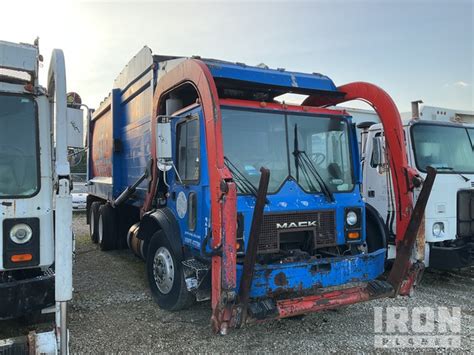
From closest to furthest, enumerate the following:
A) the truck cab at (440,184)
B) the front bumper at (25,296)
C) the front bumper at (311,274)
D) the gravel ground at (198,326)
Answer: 1. the front bumper at (25,296)
2. the front bumper at (311,274)
3. the gravel ground at (198,326)
4. the truck cab at (440,184)

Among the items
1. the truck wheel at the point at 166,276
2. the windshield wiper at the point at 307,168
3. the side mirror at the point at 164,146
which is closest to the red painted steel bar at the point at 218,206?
the side mirror at the point at 164,146

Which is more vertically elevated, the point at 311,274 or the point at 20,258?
the point at 20,258

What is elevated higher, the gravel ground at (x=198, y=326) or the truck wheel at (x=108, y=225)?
the truck wheel at (x=108, y=225)

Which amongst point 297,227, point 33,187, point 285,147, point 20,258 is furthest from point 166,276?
point 285,147

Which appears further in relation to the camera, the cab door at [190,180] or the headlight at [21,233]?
the cab door at [190,180]

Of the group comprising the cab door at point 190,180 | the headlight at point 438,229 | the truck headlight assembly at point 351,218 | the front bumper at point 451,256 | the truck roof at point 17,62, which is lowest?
the front bumper at point 451,256

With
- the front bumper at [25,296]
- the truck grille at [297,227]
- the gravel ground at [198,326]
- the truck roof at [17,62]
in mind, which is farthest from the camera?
the truck grille at [297,227]

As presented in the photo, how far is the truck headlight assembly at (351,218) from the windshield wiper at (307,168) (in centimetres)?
26

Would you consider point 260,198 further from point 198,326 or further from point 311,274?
point 198,326

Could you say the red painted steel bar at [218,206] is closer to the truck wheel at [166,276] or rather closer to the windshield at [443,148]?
the truck wheel at [166,276]

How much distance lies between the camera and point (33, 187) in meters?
3.29

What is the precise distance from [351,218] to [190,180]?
1.78 m

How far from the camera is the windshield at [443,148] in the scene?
19.5 feet

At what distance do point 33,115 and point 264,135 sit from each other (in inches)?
83.8
